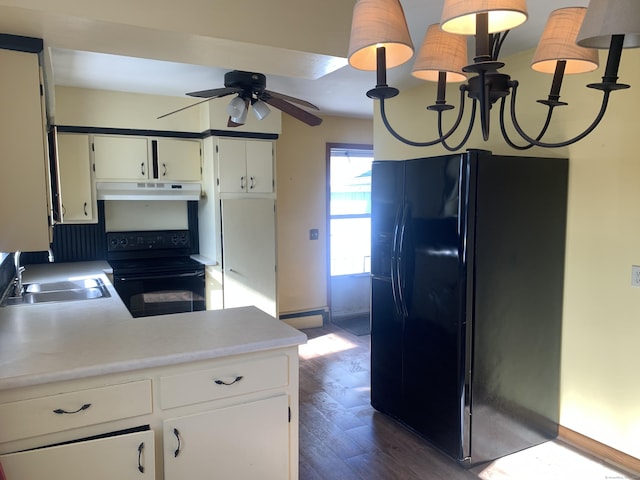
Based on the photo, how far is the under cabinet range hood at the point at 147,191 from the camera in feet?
13.1

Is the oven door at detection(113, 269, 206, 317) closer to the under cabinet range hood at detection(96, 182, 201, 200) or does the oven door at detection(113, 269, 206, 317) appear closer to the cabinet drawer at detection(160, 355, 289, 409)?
the under cabinet range hood at detection(96, 182, 201, 200)

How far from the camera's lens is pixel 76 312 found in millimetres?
2305

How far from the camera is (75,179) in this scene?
3887 mm

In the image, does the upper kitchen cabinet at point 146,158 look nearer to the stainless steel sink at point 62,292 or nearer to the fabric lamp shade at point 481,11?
the stainless steel sink at point 62,292

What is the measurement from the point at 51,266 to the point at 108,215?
0.68 m

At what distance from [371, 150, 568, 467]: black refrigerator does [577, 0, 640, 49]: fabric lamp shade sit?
138 cm

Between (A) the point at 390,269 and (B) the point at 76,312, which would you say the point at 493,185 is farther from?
(B) the point at 76,312

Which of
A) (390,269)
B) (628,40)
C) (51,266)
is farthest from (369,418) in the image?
(51,266)

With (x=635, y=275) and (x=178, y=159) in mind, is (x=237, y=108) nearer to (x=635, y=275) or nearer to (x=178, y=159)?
(x=178, y=159)

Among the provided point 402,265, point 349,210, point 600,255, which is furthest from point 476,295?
point 349,210

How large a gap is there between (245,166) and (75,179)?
1.44 meters

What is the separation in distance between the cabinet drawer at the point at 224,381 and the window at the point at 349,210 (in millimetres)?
3640

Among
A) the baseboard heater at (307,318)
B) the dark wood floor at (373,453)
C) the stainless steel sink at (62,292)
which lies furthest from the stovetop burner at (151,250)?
the dark wood floor at (373,453)

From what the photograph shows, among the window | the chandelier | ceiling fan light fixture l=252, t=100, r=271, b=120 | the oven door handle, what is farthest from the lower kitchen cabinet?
the window
